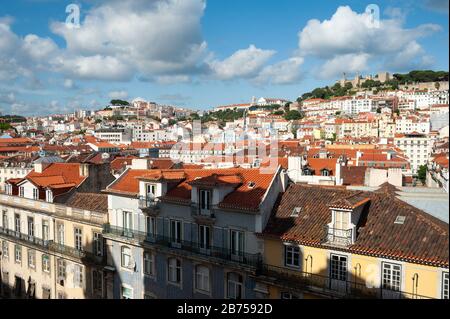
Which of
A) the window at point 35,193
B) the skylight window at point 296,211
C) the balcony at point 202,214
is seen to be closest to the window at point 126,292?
the balcony at point 202,214

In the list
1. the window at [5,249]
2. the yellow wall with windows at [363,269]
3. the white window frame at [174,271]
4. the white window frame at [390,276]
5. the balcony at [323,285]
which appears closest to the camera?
the yellow wall with windows at [363,269]

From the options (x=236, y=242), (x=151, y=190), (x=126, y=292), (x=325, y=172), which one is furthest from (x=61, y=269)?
(x=325, y=172)

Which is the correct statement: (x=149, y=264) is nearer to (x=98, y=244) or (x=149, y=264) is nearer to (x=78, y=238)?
(x=98, y=244)

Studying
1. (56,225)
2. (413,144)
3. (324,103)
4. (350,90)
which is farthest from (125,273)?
(350,90)

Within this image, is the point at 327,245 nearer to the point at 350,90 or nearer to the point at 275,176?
the point at 275,176

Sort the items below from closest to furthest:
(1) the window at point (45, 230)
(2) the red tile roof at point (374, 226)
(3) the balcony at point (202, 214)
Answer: (2) the red tile roof at point (374, 226)
(3) the balcony at point (202, 214)
(1) the window at point (45, 230)

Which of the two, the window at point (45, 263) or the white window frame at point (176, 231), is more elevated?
the white window frame at point (176, 231)

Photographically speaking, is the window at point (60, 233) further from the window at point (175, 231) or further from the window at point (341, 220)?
the window at point (341, 220)
